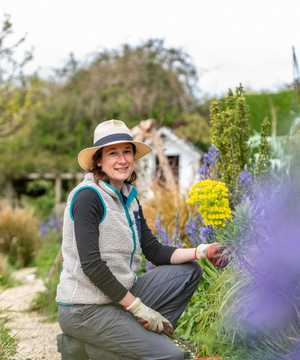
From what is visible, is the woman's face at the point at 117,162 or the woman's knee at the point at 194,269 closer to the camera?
the woman's face at the point at 117,162

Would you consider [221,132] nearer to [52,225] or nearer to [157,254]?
[157,254]

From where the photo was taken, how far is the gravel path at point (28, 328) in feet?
14.6

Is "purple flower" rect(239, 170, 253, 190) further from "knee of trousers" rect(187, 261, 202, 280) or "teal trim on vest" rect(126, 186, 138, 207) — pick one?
"teal trim on vest" rect(126, 186, 138, 207)

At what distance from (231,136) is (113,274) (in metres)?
2.47

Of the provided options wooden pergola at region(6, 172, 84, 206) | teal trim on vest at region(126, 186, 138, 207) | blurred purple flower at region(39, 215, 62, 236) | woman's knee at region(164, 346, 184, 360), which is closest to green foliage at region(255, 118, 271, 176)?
teal trim on vest at region(126, 186, 138, 207)

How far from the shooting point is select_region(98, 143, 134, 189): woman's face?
3.48 m

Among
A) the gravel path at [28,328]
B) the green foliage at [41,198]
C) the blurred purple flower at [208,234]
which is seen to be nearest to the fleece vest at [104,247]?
the gravel path at [28,328]

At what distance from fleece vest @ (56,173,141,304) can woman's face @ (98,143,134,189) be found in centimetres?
7

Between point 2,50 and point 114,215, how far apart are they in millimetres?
7966

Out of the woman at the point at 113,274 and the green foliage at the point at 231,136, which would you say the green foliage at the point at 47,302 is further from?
the woman at the point at 113,274

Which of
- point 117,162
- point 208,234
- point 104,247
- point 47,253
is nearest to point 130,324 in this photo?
point 104,247

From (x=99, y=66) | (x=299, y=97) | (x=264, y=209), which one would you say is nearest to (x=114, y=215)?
(x=264, y=209)

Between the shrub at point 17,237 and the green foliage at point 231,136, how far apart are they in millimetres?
4456

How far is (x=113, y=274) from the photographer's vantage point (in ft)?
10.9
